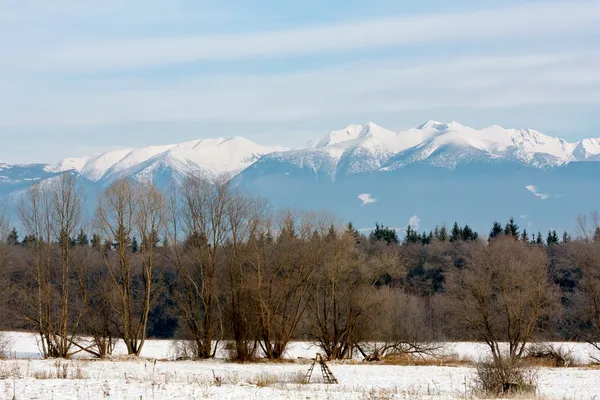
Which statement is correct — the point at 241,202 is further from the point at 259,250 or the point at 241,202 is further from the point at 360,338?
the point at 360,338

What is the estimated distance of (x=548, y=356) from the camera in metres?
Result: 54.4

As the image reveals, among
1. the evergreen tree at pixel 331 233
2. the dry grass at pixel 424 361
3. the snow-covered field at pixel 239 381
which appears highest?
the evergreen tree at pixel 331 233

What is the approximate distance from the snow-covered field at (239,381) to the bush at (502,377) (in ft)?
2.74

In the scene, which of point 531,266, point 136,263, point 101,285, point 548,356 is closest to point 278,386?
point 101,285

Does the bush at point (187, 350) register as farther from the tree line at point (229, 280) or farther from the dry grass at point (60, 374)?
the dry grass at point (60, 374)

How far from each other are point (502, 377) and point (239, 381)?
10.2 meters

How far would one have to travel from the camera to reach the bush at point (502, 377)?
1085 inches

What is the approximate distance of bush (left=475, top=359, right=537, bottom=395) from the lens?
90.4 ft

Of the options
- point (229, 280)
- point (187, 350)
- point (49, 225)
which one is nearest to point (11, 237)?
point (49, 225)

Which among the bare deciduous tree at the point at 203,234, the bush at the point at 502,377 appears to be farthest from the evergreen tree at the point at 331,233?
the bush at the point at 502,377

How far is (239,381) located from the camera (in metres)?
29.5

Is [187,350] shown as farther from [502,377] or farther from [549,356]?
[502,377]

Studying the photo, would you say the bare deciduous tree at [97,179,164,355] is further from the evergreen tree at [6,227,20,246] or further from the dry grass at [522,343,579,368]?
the dry grass at [522,343,579,368]

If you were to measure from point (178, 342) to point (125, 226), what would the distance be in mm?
10903
